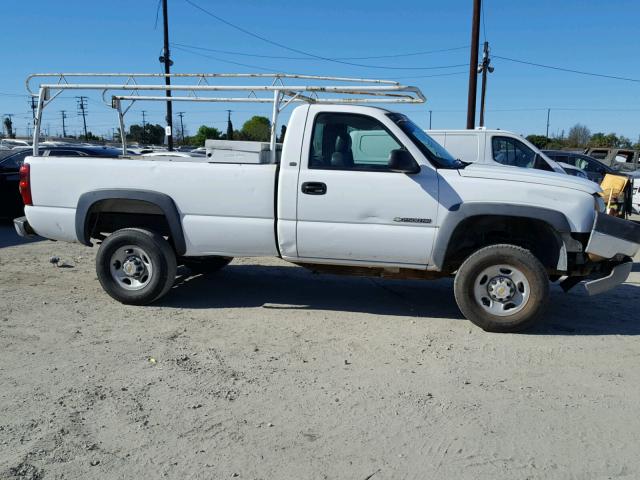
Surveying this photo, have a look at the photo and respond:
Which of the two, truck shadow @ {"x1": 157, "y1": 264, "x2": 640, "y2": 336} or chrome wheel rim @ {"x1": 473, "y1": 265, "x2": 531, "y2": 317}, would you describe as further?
truck shadow @ {"x1": 157, "y1": 264, "x2": 640, "y2": 336}

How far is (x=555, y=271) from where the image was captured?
5.48 meters

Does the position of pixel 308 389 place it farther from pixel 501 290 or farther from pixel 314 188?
pixel 501 290

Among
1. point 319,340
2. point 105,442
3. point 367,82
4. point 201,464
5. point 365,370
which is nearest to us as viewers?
point 201,464

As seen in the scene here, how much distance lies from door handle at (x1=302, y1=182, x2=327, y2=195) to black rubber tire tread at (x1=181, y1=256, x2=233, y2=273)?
204 cm

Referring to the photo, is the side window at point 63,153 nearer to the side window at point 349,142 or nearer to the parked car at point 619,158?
the side window at point 349,142

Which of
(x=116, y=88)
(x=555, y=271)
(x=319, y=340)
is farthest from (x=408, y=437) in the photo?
(x=116, y=88)

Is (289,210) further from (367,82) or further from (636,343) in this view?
(636,343)

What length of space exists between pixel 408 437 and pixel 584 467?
978mm

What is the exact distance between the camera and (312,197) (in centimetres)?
548

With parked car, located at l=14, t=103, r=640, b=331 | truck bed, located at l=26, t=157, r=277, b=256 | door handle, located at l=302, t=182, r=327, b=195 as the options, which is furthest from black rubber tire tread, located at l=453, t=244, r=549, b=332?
truck bed, located at l=26, t=157, r=277, b=256

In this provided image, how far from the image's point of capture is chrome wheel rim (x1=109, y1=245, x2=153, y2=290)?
6.06 metres

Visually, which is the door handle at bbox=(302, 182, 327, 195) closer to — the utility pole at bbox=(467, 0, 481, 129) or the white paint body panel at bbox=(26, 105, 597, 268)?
the white paint body panel at bbox=(26, 105, 597, 268)

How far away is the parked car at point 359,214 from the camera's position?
17.1 feet

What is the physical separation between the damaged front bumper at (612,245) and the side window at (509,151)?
548 cm
